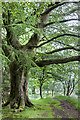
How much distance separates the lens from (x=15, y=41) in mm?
4707

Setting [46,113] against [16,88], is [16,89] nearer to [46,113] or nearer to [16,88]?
[16,88]

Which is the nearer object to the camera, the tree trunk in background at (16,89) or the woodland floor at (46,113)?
the woodland floor at (46,113)

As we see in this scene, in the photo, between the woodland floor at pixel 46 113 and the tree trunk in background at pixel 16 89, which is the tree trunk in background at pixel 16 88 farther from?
the woodland floor at pixel 46 113

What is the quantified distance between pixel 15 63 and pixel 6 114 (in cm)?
161

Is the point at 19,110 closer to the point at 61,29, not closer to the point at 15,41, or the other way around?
the point at 15,41

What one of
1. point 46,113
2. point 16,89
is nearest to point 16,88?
point 16,89

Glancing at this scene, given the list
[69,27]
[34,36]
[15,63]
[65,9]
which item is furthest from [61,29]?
[15,63]

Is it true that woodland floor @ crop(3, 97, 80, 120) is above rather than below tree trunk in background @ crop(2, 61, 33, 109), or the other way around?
below

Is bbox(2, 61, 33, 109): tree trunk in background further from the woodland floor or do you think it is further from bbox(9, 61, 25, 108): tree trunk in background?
the woodland floor

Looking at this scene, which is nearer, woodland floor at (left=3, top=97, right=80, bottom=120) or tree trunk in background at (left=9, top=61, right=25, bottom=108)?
woodland floor at (left=3, top=97, right=80, bottom=120)

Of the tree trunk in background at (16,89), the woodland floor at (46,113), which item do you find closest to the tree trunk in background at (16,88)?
the tree trunk in background at (16,89)

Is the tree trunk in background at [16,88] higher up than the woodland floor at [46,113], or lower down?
higher up

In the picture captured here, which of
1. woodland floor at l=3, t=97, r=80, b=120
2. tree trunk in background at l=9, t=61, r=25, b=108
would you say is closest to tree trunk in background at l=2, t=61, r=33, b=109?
tree trunk in background at l=9, t=61, r=25, b=108

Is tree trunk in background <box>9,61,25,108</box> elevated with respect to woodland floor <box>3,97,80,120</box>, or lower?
elevated
